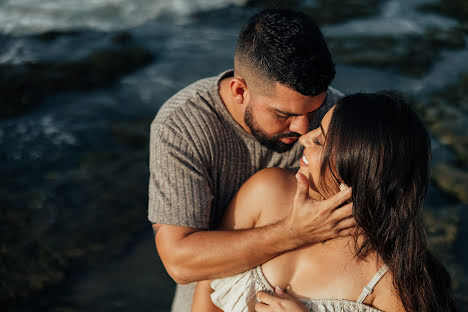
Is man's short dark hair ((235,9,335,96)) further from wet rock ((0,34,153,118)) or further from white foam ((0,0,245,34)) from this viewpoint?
white foam ((0,0,245,34))

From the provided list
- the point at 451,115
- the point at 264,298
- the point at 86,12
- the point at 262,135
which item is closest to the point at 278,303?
the point at 264,298

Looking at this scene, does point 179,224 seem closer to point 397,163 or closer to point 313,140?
point 313,140

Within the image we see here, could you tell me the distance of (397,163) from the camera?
2.23 meters

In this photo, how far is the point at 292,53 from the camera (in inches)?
105

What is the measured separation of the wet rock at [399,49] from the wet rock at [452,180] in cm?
283

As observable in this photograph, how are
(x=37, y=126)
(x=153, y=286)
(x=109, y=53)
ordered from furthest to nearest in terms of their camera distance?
(x=109, y=53) < (x=37, y=126) < (x=153, y=286)

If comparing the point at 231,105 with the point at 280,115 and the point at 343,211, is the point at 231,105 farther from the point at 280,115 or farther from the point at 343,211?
the point at 343,211

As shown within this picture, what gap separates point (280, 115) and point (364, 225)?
864 millimetres

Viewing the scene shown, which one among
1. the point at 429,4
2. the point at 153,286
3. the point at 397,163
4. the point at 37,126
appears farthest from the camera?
the point at 429,4

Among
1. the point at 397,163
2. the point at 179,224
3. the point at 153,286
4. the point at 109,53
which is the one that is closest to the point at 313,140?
the point at 397,163

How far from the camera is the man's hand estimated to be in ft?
7.55

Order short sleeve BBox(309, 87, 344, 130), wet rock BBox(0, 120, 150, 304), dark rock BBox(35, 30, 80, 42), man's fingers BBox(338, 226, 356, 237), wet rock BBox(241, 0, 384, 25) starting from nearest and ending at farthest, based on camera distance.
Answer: man's fingers BBox(338, 226, 356, 237), short sleeve BBox(309, 87, 344, 130), wet rock BBox(0, 120, 150, 304), dark rock BBox(35, 30, 80, 42), wet rock BBox(241, 0, 384, 25)

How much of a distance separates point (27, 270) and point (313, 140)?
3191 mm

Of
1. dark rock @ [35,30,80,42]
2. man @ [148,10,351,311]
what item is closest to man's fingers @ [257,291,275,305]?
man @ [148,10,351,311]
